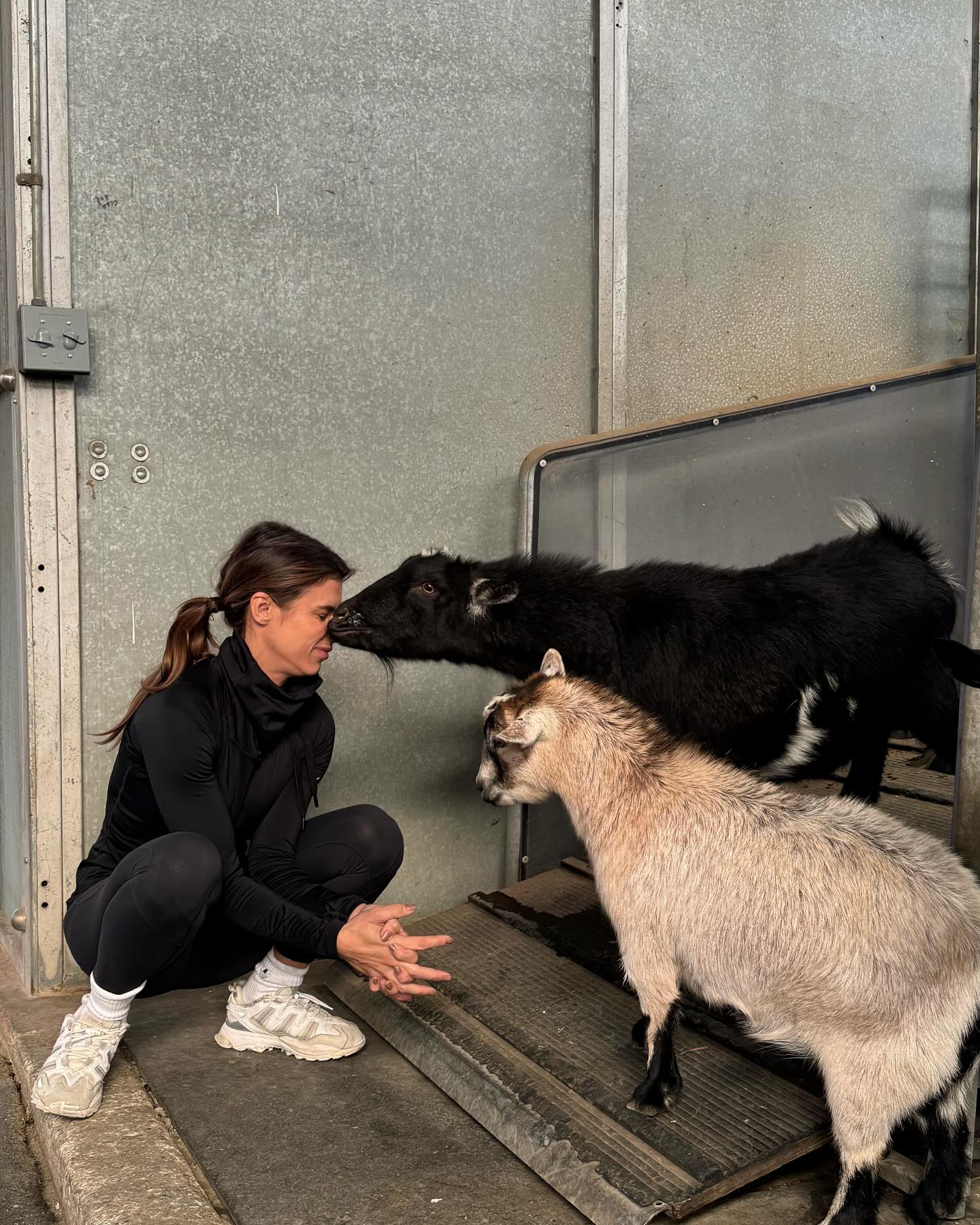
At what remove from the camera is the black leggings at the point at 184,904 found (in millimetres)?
2469

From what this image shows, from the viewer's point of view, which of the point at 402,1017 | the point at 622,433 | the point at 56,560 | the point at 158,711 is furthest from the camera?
the point at 622,433

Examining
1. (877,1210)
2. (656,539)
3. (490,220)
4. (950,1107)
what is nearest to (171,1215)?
(877,1210)

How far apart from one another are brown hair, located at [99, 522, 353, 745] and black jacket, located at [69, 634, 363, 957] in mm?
57

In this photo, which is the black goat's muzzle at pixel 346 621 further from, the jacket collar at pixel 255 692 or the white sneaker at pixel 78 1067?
the white sneaker at pixel 78 1067

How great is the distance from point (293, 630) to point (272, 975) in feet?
3.08

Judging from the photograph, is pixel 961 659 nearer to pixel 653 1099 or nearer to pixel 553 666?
pixel 553 666

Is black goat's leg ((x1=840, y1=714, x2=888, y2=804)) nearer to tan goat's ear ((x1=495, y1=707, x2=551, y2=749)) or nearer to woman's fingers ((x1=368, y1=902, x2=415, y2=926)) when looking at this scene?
tan goat's ear ((x1=495, y1=707, x2=551, y2=749))

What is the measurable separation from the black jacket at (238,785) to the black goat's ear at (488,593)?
2.22 ft

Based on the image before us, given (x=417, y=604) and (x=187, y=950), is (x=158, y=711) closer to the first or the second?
(x=187, y=950)

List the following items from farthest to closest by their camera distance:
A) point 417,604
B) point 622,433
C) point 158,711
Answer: point 622,433 < point 417,604 < point 158,711

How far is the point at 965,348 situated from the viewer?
4.86 metres

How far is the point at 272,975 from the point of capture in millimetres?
2902

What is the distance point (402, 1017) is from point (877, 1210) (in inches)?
51.8

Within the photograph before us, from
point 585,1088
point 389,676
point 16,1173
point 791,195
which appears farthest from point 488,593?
point 791,195
